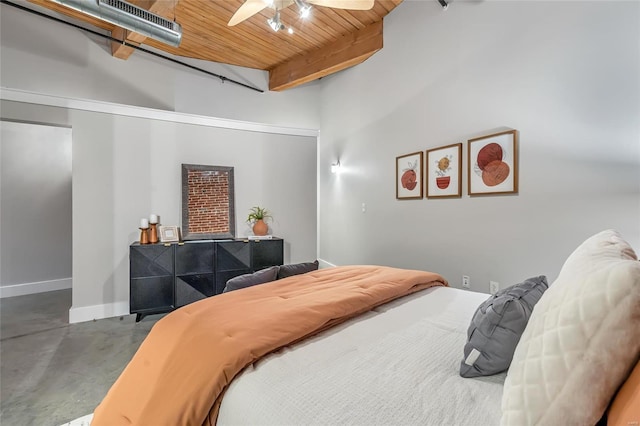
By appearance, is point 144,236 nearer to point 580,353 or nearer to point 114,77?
point 114,77

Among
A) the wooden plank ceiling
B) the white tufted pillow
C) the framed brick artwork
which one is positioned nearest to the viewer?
the white tufted pillow

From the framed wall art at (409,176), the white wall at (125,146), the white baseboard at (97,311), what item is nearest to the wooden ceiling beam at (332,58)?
the white wall at (125,146)

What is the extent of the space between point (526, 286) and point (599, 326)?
0.59 metres

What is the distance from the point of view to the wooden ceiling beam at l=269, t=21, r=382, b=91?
13.2ft

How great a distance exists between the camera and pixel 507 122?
2.69 meters

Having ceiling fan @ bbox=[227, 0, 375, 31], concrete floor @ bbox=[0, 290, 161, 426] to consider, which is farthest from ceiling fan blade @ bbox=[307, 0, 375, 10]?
concrete floor @ bbox=[0, 290, 161, 426]

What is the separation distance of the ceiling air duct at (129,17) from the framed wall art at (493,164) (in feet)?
10.2

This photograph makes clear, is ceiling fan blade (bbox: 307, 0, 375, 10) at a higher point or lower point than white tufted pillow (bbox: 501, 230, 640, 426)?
higher

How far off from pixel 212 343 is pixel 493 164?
283 cm

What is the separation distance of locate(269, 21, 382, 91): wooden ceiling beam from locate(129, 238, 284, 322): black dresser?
2698 mm

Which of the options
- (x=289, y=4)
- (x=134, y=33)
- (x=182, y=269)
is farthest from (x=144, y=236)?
(x=289, y=4)

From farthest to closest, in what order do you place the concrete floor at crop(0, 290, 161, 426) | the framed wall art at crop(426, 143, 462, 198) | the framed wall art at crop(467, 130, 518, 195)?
1. the framed wall art at crop(426, 143, 462, 198)
2. the framed wall art at crop(467, 130, 518, 195)
3. the concrete floor at crop(0, 290, 161, 426)

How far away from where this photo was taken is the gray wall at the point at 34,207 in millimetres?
4102

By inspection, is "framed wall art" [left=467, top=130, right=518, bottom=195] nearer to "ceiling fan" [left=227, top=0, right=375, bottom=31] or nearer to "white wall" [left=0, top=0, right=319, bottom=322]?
"ceiling fan" [left=227, top=0, right=375, bottom=31]
